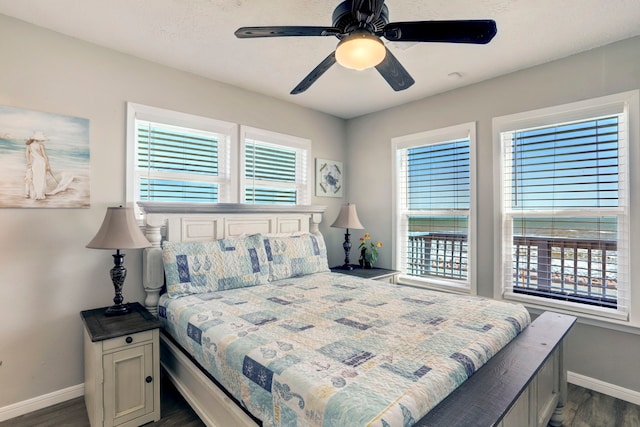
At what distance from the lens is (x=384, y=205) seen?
4000mm

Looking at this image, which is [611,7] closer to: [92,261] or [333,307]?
[333,307]

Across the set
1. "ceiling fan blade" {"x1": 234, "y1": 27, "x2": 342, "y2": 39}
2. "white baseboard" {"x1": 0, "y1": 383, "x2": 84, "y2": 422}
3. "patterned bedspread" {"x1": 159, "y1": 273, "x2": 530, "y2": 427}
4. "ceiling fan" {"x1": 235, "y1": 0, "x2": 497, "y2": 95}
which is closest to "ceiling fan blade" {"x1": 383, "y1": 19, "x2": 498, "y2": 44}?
"ceiling fan" {"x1": 235, "y1": 0, "x2": 497, "y2": 95}

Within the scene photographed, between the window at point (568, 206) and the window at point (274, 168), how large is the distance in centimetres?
213

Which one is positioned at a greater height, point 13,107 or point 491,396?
point 13,107

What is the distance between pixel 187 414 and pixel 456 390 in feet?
5.95

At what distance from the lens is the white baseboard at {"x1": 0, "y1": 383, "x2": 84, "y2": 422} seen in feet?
6.93

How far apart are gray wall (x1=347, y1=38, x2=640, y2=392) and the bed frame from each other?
0.75m

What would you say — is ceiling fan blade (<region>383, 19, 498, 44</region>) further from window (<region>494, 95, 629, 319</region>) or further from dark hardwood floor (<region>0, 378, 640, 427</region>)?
dark hardwood floor (<region>0, 378, 640, 427</region>)

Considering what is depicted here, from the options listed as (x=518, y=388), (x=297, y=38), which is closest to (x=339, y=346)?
(x=518, y=388)

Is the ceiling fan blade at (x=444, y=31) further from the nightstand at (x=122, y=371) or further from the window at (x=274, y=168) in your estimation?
the nightstand at (x=122, y=371)

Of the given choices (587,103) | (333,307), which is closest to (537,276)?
(587,103)

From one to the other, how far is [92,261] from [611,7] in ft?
13.1

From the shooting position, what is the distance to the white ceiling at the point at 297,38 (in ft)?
6.56

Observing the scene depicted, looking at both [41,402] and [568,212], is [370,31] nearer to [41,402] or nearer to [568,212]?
[568,212]
